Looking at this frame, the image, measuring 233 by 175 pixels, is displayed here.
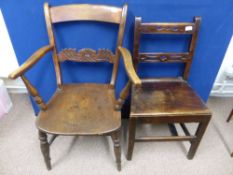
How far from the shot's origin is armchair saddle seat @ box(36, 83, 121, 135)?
3.16ft

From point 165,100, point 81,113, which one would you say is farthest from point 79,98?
point 165,100

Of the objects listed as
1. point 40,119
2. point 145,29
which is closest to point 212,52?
point 145,29

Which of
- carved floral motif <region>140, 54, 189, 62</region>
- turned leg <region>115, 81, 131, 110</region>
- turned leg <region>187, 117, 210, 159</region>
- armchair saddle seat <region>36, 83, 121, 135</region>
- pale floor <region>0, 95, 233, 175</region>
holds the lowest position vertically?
pale floor <region>0, 95, 233, 175</region>

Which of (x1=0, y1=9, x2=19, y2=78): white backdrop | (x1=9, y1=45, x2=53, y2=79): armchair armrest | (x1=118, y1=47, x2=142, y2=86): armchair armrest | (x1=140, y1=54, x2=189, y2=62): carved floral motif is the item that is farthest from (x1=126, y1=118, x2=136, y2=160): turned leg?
(x1=0, y1=9, x2=19, y2=78): white backdrop

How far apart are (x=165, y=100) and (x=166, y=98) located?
0.02 metres

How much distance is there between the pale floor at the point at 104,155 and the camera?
1.25 metres

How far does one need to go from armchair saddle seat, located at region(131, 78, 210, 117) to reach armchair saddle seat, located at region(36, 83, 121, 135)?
0.15 m

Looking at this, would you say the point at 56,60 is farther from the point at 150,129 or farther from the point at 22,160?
the point at 150,129

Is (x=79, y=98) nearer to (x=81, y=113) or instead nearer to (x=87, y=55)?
(x=81, y=113)

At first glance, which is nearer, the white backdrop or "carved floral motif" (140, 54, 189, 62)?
"carved floral motif" (140, 54, 189, 62)

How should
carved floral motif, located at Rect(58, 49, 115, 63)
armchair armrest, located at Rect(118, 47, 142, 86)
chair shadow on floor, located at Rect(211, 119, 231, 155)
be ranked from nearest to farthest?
armchair armrest, located at Rect(118, 47, 142, 86), carved floral motif, located at Rect(58, 49, 115, 63), chair shadow on floor, located at Rect(211, 119, 231, 155)

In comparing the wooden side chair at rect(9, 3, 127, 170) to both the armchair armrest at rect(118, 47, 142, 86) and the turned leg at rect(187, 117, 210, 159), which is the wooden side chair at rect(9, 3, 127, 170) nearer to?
the armchair armrest at rect(118, 47, 142, 86)

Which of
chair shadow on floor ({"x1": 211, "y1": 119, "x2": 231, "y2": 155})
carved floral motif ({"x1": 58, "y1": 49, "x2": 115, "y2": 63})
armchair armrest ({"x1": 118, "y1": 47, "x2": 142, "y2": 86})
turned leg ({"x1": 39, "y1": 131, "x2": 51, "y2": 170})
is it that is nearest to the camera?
armchair armrest ({"x1": 118, "y1": 47, "x2": 142, "y2": 86})

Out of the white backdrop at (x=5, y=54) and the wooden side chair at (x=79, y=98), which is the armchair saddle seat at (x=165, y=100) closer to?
the wooden side chair at (x=79, y=98)
